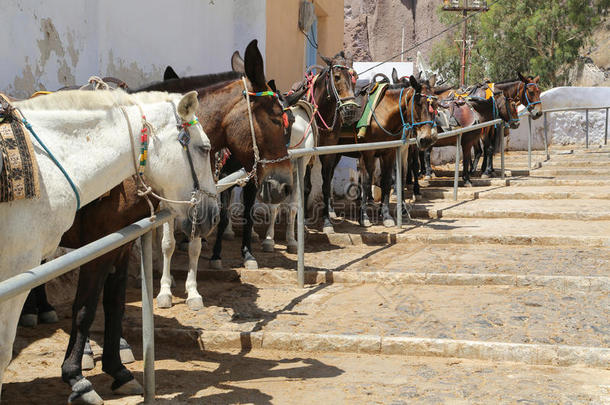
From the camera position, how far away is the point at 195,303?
5594mm

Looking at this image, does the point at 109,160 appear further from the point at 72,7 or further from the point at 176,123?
the point at 72,7

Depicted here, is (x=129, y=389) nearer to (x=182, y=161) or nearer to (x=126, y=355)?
(x=126, y=355)

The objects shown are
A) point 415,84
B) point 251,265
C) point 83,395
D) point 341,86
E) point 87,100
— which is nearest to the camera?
point 87,100

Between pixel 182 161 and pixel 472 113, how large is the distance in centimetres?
1208

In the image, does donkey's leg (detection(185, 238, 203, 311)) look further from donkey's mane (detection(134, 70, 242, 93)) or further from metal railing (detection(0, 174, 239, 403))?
metal railing (detection(0, 174, 239, 403))

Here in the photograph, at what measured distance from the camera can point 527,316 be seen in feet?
16.4

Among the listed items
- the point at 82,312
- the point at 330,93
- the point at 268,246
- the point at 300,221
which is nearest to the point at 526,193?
the point at 330,93

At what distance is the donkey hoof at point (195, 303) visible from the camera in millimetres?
5574

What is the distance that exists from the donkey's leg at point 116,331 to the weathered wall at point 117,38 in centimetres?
220

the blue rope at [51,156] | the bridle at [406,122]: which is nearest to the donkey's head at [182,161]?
the blue rope at [51,156]

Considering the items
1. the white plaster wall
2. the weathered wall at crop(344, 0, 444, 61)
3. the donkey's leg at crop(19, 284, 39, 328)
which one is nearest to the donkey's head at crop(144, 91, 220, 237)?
the donkey's leg at crop(19, 284, 39, 328)

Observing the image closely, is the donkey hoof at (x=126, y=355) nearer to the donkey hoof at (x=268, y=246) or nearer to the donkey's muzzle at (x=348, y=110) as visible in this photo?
the donkey hoof at (x=268, y=246)

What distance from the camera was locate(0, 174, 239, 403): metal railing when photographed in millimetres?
2121

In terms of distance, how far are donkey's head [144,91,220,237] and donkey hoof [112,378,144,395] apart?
0.99 meters
